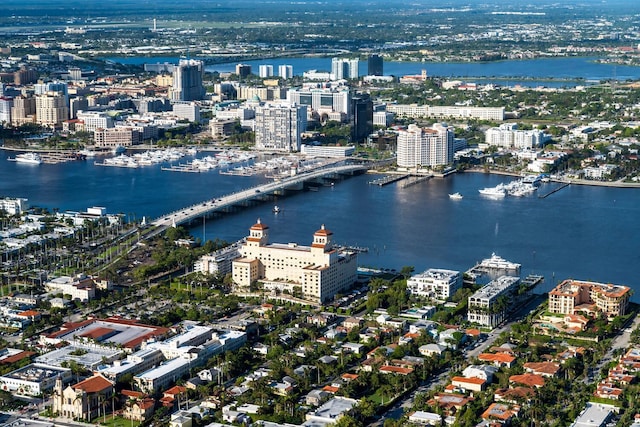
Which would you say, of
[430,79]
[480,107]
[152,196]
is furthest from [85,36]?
[152,196]

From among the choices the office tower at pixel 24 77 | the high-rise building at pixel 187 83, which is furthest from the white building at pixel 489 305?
the office tower at pixel 24 77

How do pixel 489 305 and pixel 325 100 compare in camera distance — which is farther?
pixel 325 100

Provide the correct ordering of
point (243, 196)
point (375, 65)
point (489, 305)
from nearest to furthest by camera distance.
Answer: point (489, 305) → point (243, 196) → point (375, 65)

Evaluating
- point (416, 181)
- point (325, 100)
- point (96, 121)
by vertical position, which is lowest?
point (416, 181)

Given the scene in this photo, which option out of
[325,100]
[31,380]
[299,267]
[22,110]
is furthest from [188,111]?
[31,380]

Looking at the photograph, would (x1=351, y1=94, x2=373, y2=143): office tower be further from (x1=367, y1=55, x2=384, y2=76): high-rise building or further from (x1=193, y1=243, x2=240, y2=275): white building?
(x1=367, y1=55, x2=384, y2=76): high-rise building

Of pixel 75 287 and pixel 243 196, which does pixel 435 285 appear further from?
pixel 243 196

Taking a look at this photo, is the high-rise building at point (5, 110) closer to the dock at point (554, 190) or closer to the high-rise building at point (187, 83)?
the high-rise building at point (187, 83)

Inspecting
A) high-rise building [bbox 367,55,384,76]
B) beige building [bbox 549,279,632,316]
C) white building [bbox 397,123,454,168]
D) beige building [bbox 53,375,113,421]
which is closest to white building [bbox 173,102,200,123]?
white building [bbox 397,123,454,168]
